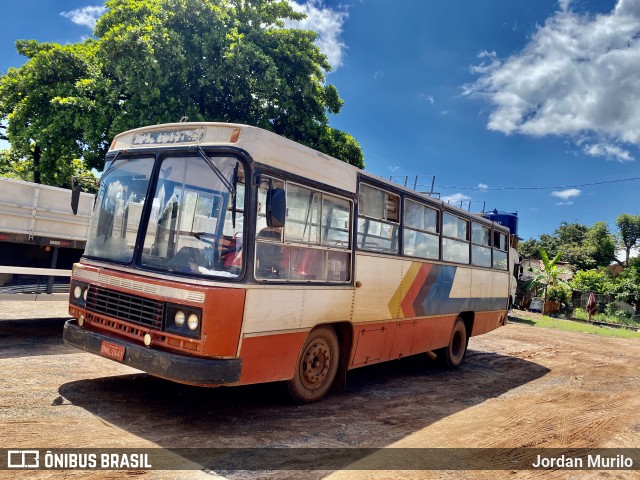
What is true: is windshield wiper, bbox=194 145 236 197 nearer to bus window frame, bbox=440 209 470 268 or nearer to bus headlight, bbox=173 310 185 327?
bus headlight, bbox=173 310 185 327

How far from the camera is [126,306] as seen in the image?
206 inches

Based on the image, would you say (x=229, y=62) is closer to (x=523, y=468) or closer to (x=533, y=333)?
(x=523, y=468)

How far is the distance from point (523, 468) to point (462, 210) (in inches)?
246

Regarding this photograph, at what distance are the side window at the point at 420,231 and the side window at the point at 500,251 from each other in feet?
11.4

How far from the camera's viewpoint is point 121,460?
405cm

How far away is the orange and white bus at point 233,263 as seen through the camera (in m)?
4.86

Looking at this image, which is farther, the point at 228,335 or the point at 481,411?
the point at 481,411

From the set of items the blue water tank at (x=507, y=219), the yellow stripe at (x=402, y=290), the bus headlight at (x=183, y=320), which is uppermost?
the blue water tank at (x=507, y=219)

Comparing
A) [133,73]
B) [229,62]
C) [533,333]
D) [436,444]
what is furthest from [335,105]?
[436,444]

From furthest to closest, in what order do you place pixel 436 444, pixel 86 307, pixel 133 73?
pixel 133 73 < pixel 86 307 < pixel 436 444

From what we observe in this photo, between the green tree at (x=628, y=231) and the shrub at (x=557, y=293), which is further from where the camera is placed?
the green tree at (x=628, y=231)

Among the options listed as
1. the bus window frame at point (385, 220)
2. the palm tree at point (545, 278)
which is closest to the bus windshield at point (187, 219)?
the bus window frame at point (385, 220)

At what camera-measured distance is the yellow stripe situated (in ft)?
24.9

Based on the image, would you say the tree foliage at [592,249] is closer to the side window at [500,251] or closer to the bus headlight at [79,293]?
the side window at [500,251]
